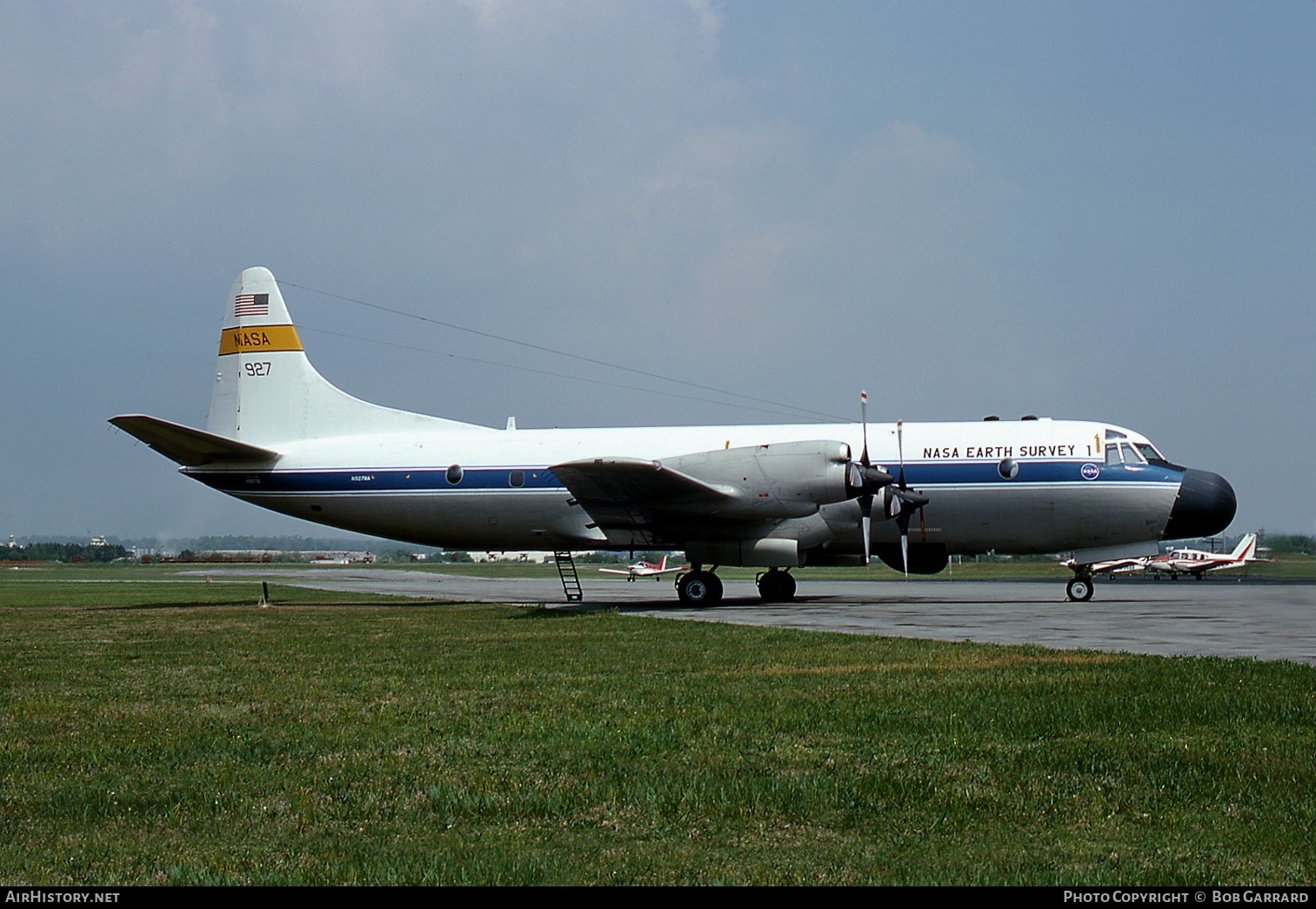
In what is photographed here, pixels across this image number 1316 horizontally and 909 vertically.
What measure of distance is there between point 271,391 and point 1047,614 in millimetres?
20607

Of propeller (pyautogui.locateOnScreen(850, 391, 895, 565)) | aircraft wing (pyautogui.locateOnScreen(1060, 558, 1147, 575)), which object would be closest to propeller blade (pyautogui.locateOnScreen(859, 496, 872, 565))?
propeller (pyautogui.locateOnScreen(850, 391, 895, 565))

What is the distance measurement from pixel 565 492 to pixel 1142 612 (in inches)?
520

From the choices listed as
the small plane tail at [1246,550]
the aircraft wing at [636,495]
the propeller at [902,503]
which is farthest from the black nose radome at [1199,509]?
the small plane tail at [1246,550]

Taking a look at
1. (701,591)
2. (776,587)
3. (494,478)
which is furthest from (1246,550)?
(494,478)

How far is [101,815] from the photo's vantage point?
240 inches

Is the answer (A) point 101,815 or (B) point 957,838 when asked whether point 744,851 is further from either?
(A) point 101,815

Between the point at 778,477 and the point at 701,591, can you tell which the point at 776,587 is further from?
the point at 778,477

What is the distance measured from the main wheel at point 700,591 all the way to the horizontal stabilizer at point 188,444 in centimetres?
1109

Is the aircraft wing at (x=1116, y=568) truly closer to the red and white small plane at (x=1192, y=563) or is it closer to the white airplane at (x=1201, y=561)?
the red and white small plane at (x=1192, y=563)

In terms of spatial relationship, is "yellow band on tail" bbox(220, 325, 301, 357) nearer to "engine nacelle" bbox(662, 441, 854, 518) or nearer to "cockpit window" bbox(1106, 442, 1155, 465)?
"engine nacelle" bbox(662, 441, 854, 518)

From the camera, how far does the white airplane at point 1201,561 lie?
54.1 metres

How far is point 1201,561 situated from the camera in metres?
54.9

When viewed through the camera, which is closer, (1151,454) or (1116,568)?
(1151,454)
